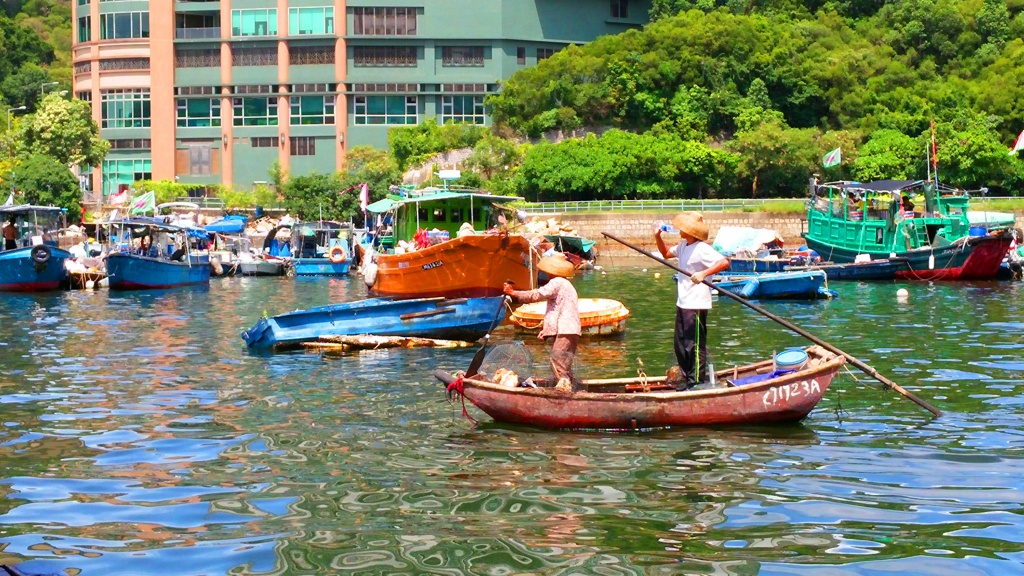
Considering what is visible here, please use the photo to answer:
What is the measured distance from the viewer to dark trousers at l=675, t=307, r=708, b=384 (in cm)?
1400

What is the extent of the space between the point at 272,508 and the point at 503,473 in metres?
2.32

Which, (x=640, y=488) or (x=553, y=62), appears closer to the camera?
(x=640, y=488)

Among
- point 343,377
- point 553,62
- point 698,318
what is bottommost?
point 343,377

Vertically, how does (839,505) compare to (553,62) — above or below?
below

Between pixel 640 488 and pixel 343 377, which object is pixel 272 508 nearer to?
pixel 640 488

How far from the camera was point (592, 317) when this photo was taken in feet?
79.4

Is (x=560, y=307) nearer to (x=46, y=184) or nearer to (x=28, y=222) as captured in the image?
(x=28, y=222)

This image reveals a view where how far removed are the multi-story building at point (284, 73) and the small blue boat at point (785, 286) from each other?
45659 millimetres

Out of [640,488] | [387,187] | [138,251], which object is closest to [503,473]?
[640,488]

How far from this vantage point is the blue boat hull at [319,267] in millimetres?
48719

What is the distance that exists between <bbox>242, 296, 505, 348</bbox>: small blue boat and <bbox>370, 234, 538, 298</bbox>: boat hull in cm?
382

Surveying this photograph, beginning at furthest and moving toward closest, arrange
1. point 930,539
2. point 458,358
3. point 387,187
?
point 387,187, point 458,358, point 930,539

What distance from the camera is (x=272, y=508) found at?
10.4 meters

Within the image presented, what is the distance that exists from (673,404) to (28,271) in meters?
29.3
